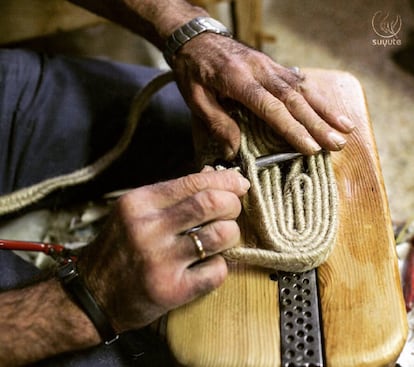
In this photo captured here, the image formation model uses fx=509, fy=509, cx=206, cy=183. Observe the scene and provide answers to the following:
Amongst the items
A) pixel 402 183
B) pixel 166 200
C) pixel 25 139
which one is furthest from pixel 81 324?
pixel 402 183

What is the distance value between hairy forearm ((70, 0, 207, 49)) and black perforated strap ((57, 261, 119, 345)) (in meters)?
0.41

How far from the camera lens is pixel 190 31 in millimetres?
755

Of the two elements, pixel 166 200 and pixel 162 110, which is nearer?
pixel 166 200

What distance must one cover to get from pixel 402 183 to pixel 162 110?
2.30 feet

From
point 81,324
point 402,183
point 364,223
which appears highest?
point 364,223

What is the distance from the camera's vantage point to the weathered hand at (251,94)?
2.03 ft

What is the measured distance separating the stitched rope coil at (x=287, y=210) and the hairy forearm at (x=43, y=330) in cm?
18

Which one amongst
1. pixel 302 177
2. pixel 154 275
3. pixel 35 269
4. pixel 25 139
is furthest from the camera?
pixel 25 139

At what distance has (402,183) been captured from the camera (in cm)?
127

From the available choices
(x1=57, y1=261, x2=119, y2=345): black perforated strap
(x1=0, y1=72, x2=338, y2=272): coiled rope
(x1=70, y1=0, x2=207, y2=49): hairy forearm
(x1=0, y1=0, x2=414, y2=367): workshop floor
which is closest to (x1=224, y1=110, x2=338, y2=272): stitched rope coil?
(x1=0, y1=72, x2=338, y2=272): coiled rope

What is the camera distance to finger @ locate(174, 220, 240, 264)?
1.65 feet

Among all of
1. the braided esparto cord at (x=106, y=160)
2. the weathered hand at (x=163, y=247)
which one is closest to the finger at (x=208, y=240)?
the weathered hand at (x=163, y=247)

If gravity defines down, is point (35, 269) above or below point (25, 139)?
below

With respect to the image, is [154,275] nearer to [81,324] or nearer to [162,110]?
[81,324]
